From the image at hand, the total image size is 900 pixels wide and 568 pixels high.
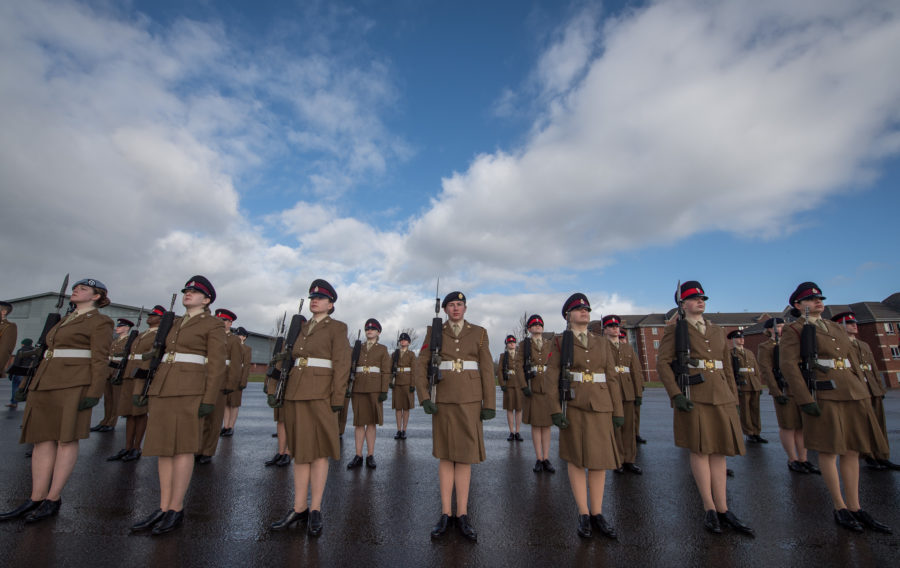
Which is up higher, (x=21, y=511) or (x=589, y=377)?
(x=589, y=377)

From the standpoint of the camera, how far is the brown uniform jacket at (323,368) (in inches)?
178

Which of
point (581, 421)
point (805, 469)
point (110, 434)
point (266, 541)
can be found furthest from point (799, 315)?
point (110, 434)

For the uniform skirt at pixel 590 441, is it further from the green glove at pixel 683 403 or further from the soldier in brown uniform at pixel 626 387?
the soldier in brown uniform at pixel 626 387

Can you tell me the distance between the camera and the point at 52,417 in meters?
4.54

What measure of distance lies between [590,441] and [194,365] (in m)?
4.40

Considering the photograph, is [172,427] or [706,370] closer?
[172,427]

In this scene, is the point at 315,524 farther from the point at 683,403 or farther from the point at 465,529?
the point at 683,403

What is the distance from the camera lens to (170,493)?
4.31m

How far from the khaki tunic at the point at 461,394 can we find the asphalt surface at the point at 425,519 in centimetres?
83

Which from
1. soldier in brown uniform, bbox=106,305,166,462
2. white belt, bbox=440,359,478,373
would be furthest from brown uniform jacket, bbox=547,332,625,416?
soldier in brown uniform, bbox=106,305,166,462

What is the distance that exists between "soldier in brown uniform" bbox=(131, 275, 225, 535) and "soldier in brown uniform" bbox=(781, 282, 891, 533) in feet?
22.0

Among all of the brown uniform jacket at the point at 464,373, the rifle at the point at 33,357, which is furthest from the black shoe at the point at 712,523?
the rifle at the point at 33,357

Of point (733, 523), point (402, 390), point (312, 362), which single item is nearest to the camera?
point (733, 523)

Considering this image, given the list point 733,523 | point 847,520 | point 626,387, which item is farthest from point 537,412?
point 847,520
